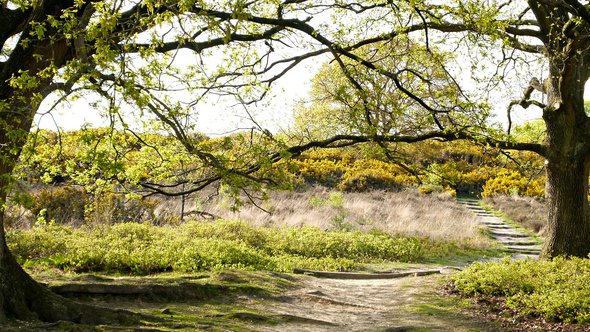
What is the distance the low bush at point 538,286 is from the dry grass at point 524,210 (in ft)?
31.7

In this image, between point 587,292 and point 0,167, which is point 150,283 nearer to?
point 0,167

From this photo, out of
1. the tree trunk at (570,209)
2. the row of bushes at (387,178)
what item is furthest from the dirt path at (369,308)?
the row of bushes at (387,178)

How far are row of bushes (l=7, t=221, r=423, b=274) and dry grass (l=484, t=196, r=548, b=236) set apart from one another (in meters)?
6.14

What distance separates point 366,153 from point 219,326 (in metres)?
4.45

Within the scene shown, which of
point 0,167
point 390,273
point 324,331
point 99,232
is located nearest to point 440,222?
point 390,273

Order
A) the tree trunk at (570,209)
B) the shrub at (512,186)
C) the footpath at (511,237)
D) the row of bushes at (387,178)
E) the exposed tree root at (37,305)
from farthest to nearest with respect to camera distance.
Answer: the row of bushes at (387,178), the shrub at (512,186), the footpath at (511,237), the tree trunk at (570,209), the exposed tree root at (37,305)

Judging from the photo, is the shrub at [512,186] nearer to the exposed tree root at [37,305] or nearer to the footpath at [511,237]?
the footpath at [511,237]

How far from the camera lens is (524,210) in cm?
2119

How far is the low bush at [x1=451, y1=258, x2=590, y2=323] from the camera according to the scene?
7129 millimetres

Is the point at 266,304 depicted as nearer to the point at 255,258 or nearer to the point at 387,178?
the point at 255,258

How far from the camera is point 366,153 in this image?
9664 mm

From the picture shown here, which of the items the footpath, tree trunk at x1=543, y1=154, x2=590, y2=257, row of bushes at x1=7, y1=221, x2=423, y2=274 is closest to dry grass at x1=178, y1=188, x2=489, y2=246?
the footpath

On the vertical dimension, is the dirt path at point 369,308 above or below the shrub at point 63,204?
below

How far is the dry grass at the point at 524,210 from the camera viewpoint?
1898 cm
